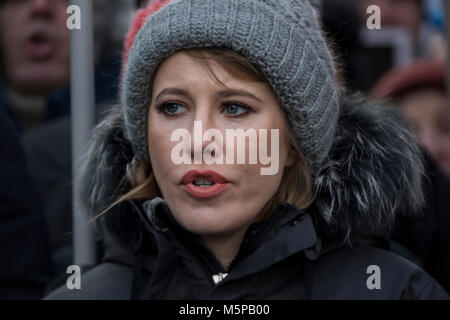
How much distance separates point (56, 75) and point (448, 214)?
183 centimetres

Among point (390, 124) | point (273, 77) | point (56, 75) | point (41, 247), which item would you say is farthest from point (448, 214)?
point (56, 75)

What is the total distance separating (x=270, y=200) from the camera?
2.03 meters

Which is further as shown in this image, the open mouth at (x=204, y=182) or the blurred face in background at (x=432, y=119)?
the blurred face in background at (x=432, y=119)

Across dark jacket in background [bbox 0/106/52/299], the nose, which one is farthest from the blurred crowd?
the nose

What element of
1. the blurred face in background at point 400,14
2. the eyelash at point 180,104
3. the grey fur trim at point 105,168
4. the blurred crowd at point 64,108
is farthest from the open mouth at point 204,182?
the blurred face in background at point 400,14

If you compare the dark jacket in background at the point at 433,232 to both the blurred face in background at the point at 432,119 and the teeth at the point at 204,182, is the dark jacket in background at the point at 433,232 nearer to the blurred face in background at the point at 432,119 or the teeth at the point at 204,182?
the blurred face in background at the point at 432,119

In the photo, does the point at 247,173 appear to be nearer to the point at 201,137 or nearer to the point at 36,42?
the point at 201,137

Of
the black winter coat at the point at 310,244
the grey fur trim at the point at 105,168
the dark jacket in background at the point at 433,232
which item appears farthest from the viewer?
the dark jacket in background at the point at 433,232

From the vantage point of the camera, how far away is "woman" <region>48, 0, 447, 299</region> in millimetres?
1838

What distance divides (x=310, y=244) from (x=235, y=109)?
37 cm

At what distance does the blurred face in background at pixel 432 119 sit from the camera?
3.60m

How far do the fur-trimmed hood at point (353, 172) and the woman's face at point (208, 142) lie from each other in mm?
196

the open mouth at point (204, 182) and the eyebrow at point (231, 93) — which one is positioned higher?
the eyebrow at point (231, 93)

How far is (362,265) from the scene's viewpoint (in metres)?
1.97
